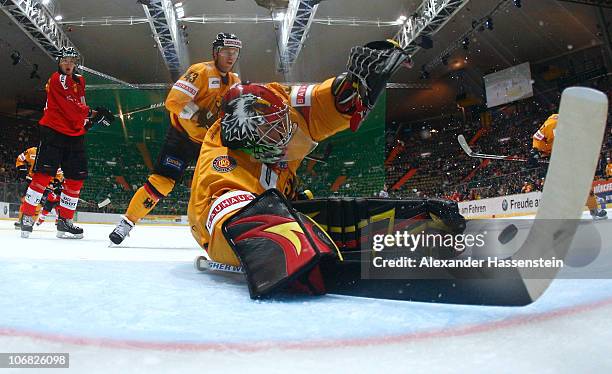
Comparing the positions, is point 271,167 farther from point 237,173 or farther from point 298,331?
point 298,331

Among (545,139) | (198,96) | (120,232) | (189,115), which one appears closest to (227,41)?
(198,96)

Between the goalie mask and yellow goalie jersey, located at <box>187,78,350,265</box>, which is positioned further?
the goalie mask

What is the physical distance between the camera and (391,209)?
1.22 metres

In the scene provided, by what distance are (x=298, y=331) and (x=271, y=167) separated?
2.43 feet

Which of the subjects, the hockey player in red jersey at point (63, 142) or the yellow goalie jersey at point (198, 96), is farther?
the hockey player in red jersey at point (63, 142)

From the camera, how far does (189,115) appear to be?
2.24m

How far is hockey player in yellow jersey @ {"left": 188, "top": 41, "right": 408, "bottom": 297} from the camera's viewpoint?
35.2 inches

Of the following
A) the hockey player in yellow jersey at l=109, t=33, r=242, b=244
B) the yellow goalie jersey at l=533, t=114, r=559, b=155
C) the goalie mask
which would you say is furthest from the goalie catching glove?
the yellow goalie jersey at l=533, t=114, r=559, b=155

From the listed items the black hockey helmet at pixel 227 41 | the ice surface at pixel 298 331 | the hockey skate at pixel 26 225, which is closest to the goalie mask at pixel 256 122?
the ice surface at pixel 298 331

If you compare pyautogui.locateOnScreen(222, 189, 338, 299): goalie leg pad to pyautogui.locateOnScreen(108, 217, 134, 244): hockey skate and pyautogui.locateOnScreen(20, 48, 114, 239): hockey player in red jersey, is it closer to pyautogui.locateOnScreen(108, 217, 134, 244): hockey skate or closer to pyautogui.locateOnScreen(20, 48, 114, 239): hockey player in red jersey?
pyautogui.locateOnScreen(108, 217, 134, 244): hockey skate

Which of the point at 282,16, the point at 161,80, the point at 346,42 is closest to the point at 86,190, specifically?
the point at 161,80

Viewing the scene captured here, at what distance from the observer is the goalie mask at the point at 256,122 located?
1248 mm

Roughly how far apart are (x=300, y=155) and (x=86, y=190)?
7293 mm

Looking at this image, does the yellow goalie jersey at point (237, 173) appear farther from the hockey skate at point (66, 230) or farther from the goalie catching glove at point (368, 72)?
the hockey skate at point (66, 230)
